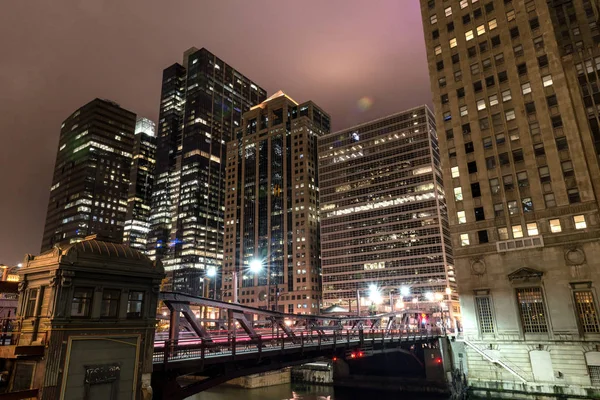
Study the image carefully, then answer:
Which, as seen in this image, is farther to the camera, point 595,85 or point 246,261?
point 246,261

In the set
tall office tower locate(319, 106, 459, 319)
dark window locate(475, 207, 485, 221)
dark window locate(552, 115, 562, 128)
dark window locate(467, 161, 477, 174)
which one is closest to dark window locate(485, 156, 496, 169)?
dark window locate(467, 161, 477, 174)

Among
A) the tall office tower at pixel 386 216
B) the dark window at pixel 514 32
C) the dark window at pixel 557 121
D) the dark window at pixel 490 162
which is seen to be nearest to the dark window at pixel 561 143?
the dark window at pixel 557 121

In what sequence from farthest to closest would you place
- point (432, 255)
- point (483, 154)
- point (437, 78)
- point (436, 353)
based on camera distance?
point (432, 255), point (437, 78), point (483, 154), point (436, 353)

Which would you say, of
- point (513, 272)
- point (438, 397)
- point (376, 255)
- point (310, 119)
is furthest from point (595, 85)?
point (310, 119)

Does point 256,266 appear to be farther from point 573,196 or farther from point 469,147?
point 573,196

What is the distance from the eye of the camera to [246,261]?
178 m

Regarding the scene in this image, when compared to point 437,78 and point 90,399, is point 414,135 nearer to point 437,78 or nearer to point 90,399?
point 437,78

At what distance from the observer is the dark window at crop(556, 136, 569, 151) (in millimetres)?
53397

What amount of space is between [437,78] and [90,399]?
6865 centimetres

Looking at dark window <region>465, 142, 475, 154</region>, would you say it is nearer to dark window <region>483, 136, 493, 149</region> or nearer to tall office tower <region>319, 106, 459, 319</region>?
dark window <region>483, 136, 493, 149</region>

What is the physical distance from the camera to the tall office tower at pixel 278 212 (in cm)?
16538

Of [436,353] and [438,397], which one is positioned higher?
[436,353]

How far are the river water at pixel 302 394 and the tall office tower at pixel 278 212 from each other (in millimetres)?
96505

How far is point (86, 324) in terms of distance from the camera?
16.4m
